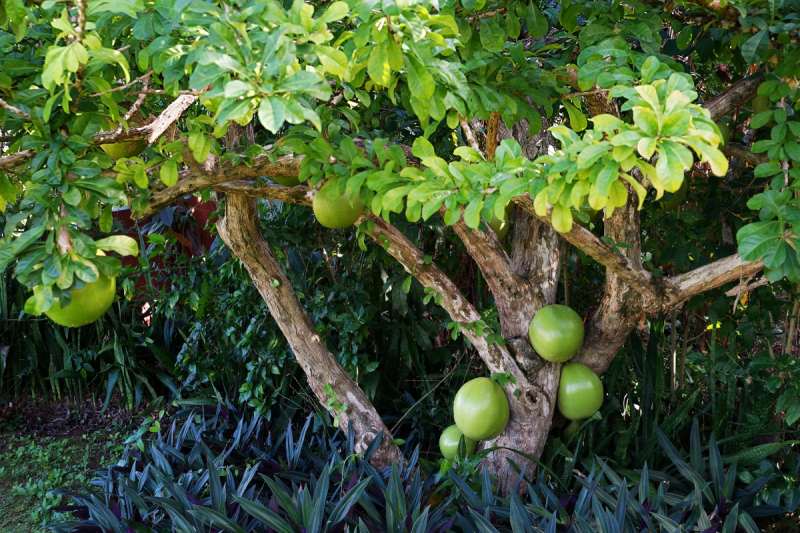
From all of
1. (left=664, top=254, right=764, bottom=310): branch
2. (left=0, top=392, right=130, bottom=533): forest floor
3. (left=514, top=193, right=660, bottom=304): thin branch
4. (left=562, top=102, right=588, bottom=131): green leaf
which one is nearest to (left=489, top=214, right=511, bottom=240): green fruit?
(left=514, top=193, right=660, bottom=304): thin branch

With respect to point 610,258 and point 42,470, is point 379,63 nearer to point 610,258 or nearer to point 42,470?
point 610,258

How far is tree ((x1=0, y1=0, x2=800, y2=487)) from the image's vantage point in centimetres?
87

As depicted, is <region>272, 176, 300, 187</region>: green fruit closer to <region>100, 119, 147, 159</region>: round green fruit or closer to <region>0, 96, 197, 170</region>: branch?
<region>100, 119, 147, 159</region>: round green fruit

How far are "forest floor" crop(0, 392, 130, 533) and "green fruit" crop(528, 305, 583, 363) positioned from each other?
6.96 feet

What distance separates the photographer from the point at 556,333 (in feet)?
6.29

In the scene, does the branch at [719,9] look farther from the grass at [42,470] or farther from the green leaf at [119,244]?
the grass at [42,470]

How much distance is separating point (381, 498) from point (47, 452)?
7.63ft

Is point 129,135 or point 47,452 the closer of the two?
point 129,135

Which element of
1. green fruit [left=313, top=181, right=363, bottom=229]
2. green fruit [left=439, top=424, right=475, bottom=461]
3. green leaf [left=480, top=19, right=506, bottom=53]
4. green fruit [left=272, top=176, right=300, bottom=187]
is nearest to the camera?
green leaf [left=480, top=19, right=506, bottom=53]

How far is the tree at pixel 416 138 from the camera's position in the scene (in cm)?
87

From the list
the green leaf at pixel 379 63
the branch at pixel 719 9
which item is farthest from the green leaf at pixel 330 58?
the branch at pixel 719 9

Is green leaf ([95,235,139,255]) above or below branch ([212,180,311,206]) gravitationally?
above

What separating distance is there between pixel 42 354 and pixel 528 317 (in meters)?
3.31

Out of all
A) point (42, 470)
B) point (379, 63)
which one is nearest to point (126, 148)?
point (379, 63)
